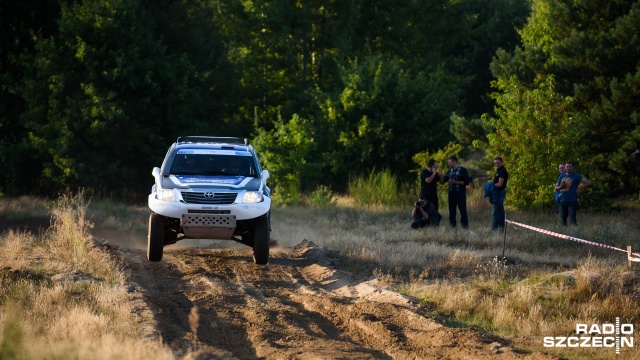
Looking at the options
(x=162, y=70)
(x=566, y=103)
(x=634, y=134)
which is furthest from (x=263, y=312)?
(x=162, y=70)

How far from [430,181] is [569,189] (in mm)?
3196

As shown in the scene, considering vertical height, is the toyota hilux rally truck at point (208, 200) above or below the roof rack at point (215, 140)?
below

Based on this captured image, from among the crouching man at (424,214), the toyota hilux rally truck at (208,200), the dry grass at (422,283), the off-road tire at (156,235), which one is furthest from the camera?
the crouching man at (424,214)

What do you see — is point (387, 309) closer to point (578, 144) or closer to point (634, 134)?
point (578, 144)

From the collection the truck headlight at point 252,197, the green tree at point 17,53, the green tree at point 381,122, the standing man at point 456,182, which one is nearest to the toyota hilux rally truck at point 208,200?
the truck headlight at point 252,197

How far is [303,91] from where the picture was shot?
159 ft

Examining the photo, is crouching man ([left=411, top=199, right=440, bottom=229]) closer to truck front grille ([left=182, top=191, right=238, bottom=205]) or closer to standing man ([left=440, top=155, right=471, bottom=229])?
standing man ([left=440, top=155, right=471, bottom=229])

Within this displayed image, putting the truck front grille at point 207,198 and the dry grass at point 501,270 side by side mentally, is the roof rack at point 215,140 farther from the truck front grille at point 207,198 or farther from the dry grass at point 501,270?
the dry grass at point 501,270

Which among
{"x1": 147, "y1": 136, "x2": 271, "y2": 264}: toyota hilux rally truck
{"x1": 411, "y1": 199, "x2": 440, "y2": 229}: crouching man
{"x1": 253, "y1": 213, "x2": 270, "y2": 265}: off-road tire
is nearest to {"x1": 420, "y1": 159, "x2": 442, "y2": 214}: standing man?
{"x1": 411, "y1": 199, "x2": 440, "y2": 229}: crouching man

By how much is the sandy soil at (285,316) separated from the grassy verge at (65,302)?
1.24 ft

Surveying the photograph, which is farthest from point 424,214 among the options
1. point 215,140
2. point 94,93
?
point 94,93

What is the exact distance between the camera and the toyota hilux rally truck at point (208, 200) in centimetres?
1533

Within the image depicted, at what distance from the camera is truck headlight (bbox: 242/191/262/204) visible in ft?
51.1

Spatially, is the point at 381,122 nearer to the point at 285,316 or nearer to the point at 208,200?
the point at 208,200
